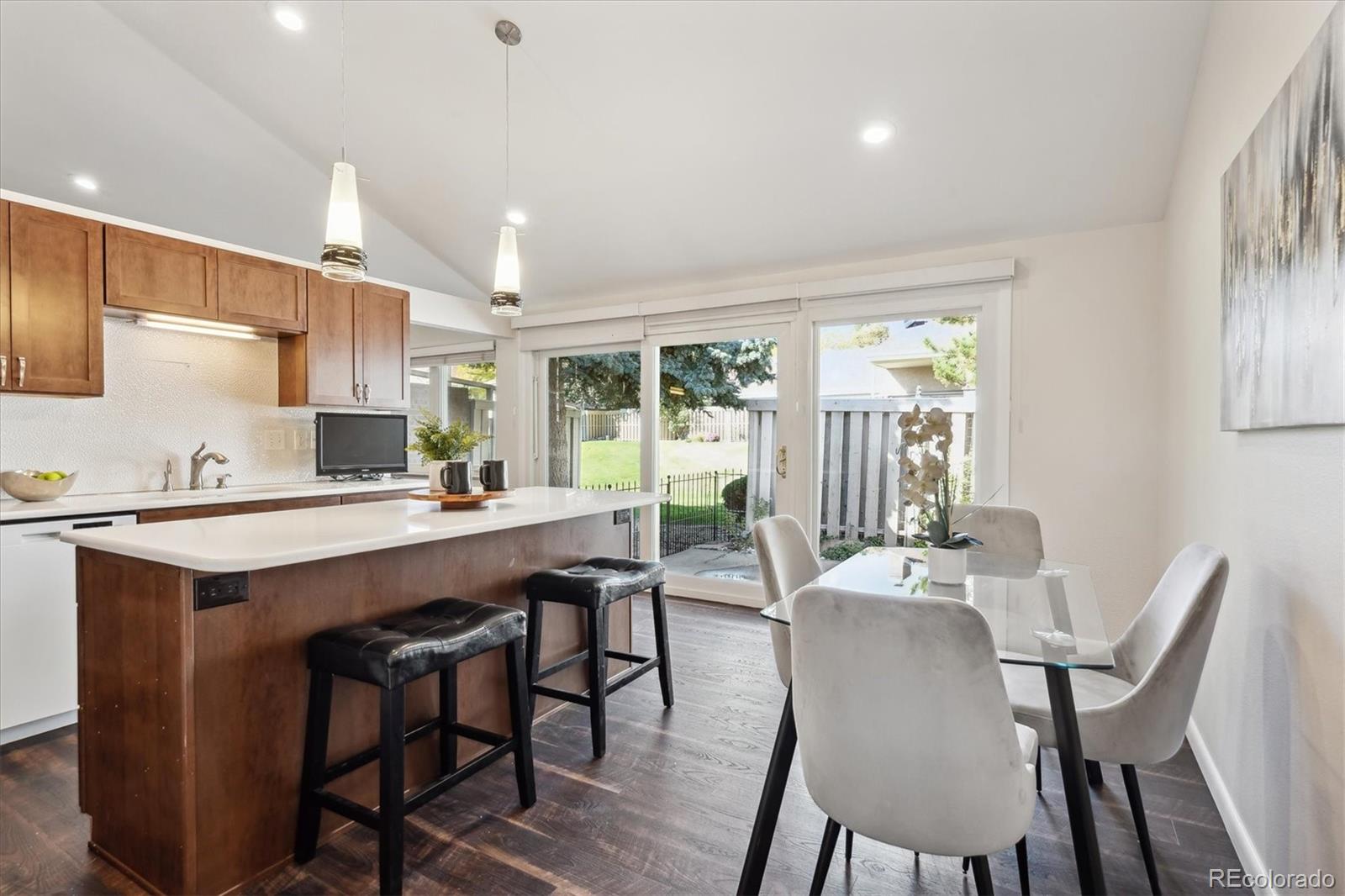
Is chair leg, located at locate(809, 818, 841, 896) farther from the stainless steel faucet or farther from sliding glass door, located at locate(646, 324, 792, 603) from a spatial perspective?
the stainless steel faucet

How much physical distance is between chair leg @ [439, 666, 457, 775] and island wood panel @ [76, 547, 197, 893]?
0.74m

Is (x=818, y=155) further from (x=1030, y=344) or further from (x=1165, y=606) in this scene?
(x=1165, y=606)

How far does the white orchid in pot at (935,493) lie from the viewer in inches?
74.8

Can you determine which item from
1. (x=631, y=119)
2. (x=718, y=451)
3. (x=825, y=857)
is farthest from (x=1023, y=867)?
(x=631, y=119)

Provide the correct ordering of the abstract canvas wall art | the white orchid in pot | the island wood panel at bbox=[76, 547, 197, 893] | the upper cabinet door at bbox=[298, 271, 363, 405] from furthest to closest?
1. the upper cabinet door at bbox=[298, 271, 363, 405]
2. the white orchid in pot
3. the island wood panel at bbox=[76, 547, 197, 893]
4. the abstract canvas wall art

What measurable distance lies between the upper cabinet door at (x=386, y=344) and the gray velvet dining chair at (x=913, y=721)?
407 cm

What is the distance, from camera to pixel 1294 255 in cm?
147

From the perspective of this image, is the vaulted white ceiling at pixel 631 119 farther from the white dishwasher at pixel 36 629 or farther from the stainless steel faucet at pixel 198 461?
the white dishwasher at pixel 36 629

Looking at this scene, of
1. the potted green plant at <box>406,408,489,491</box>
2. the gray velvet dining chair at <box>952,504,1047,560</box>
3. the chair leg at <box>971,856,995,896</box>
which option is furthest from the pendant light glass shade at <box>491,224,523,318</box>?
the chair leg at <box>971,856,995,896</box>

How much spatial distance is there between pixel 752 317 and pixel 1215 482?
8.90 feet

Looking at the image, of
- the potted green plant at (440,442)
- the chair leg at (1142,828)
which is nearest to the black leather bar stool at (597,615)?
the potted green plant at (440,442)

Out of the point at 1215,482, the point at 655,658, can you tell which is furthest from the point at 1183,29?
the point at 655,658

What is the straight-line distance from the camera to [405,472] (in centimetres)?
477

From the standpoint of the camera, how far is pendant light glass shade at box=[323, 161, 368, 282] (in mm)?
2020
